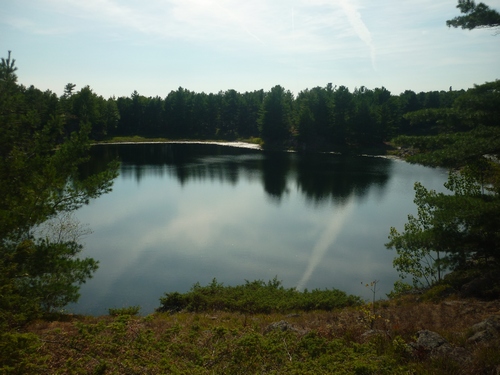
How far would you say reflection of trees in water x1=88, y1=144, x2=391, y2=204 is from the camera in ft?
139

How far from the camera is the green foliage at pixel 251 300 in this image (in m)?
15.3

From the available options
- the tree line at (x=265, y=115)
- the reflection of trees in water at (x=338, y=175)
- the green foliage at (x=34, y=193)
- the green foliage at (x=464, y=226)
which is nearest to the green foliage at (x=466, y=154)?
the green foliage at (x=464, y=226)

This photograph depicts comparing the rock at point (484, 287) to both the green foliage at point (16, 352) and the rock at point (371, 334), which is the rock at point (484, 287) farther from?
the green foliage at point (16, 352)

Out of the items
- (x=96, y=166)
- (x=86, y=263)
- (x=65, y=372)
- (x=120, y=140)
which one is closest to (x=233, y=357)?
(x=65, y=372)

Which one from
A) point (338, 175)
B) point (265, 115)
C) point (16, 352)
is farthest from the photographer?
point (265, 115)

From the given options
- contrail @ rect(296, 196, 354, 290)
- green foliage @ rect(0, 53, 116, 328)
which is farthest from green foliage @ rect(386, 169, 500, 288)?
green foliage @ rect(0, 53, 116, 328)

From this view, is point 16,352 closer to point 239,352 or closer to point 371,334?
point 239,352

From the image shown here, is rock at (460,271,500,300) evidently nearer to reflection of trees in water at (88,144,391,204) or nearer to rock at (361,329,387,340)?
rock at (361,329,387,340)

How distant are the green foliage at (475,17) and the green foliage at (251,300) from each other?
10.8 metres

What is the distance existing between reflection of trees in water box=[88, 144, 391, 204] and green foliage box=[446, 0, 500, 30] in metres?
26.5

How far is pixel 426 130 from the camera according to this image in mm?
82312

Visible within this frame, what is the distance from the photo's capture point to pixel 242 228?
28.5 metres

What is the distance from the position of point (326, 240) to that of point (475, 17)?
58.2 feet

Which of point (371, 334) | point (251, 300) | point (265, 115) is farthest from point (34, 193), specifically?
point (265, 115)
